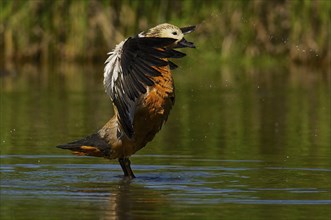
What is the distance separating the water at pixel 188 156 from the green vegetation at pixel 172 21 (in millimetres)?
1358

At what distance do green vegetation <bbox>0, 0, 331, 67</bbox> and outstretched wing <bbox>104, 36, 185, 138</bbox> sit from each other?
37.4 ft

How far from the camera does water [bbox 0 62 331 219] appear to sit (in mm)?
8211

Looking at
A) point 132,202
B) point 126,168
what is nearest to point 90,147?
point 126,168

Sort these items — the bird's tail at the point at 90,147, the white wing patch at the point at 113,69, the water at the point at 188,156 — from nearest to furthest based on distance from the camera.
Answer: the water at the point at 188,156 → the white wing patch at the point at 113,69 → the bird's tail at the point at 90,147

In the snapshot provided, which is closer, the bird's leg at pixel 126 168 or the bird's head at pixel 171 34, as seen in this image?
the bird's leg at pixel 126 168

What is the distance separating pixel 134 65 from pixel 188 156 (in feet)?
7.02

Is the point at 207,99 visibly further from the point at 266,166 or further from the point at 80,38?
the point at 266,166

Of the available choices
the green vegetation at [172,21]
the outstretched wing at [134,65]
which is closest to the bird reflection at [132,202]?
the outstretched wing at [134,65]

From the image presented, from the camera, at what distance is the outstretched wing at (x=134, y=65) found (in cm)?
929

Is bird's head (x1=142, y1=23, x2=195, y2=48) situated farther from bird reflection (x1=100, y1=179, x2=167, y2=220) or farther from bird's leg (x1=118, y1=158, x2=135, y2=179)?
bird reflection (x1=100, y1=179, x2=167, y2=220)

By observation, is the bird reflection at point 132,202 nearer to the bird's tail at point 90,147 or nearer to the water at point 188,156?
the water at point 188,156

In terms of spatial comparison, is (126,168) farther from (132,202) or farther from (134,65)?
(132,202)

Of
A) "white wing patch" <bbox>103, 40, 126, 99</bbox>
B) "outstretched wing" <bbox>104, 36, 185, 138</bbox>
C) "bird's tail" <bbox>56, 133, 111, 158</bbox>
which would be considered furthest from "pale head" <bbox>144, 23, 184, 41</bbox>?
"bird's tail" <bbox>56, 133, 111, 158</bbox>

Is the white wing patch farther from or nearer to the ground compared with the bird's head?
nearer to the ground
